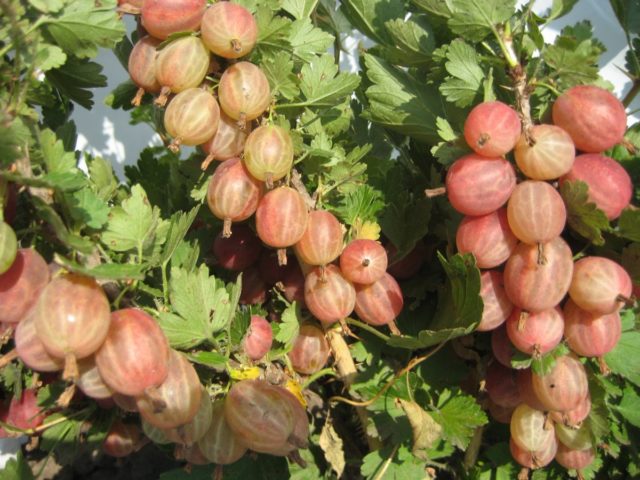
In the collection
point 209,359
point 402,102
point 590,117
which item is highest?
point 590,117

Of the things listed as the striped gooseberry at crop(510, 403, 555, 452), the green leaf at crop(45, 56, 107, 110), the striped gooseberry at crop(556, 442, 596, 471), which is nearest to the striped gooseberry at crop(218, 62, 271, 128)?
the green leaf at crop(45, 56, 107, 110)

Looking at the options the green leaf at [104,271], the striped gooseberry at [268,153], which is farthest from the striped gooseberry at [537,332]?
the green leaf at [104,271]

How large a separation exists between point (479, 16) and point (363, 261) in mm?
323

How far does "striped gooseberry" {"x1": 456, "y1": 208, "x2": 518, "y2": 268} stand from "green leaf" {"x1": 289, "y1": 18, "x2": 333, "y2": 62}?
1.02 ft

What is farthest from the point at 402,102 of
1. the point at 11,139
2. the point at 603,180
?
the point at 11,139

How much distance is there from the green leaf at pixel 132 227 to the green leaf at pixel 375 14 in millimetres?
423

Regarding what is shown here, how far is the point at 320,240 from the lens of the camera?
2.48ft

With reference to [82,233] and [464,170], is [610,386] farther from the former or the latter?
[82,233]

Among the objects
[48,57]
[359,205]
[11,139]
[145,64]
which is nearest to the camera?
[11,139]

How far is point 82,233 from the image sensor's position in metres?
0.70

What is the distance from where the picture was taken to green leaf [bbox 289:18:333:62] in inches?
32.3

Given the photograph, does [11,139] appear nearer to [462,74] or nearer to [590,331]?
[462,74]

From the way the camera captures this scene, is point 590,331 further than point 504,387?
No

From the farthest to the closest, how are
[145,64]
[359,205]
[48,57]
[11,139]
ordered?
1. [359,205]
2. [145,64]
3. [48,57]
4. [11,139]
